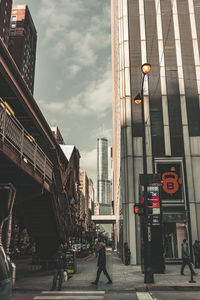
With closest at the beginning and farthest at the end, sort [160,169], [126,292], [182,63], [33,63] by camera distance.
Answer: [126,292]
[160,169]
[182,63]
[33,63]

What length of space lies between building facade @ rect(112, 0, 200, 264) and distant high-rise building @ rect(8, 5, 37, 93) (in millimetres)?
79142

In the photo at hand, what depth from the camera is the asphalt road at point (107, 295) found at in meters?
8.63

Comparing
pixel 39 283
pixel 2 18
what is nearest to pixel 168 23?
pixel 39 283

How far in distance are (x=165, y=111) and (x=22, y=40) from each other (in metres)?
90.4

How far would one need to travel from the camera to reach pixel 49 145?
21.9 meters

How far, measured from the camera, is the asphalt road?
8.63 meters

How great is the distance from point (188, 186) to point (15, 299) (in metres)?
16.3

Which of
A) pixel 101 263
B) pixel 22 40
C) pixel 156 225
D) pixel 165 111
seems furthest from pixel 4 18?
pixel 101 263

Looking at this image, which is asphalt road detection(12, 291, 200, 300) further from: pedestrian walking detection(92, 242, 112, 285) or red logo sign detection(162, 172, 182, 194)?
red logo sign detection(162, 172, 182, 194)

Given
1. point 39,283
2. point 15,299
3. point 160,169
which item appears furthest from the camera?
point 160,169

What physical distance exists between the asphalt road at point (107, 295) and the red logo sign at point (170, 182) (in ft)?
41.3

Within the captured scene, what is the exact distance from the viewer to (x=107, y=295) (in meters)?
9.20

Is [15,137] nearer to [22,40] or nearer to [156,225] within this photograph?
[156,225]

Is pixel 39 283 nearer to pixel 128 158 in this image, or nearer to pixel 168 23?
pixel 128 158
